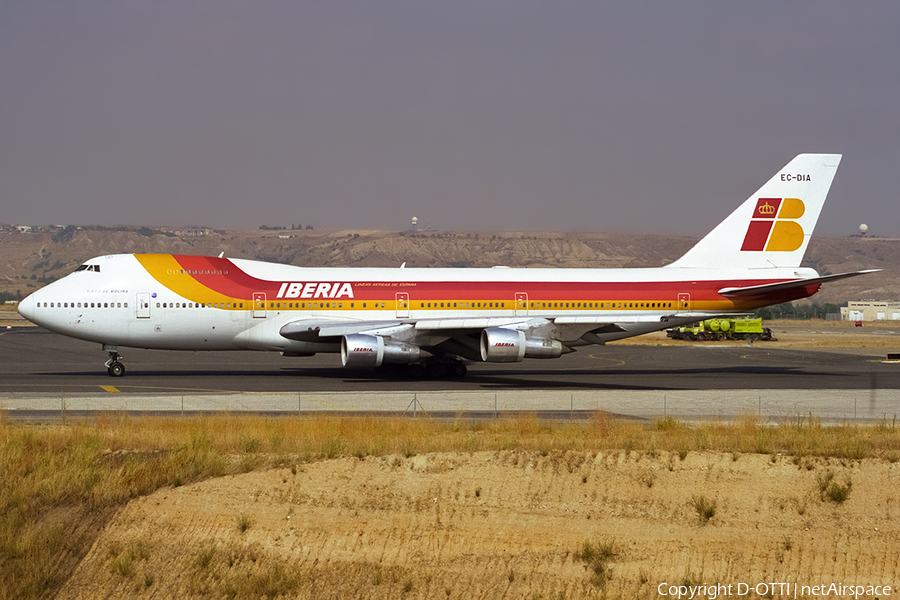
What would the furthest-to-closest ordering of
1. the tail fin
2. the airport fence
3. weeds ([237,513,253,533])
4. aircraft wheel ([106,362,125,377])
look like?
1. the tail fin
2. aircraft wheel ([106,362,125,377])
3. the airport fence
4. weeds ([237,513,253,533])

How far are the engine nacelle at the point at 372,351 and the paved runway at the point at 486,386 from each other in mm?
1024

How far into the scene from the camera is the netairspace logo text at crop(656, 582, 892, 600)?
1578 cm

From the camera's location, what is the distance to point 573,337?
118 feet

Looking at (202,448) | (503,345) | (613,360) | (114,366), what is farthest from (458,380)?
(202,448)

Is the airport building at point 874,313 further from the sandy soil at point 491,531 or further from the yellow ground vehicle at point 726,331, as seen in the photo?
the sandy soil at point 491,531


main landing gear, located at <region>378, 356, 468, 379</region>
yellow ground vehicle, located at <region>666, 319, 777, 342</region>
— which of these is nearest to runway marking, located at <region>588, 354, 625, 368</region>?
main landing gear, located at <region>378, 356, 468, 379</region>

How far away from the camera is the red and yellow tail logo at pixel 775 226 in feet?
135

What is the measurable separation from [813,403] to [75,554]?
77.1 feet

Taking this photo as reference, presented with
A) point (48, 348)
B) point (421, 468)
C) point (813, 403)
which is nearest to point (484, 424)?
point (421, 468)

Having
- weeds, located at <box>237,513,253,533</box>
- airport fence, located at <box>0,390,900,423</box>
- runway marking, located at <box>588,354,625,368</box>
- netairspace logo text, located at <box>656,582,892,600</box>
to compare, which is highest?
airport fence, located at <box>0,390,900,423</box>

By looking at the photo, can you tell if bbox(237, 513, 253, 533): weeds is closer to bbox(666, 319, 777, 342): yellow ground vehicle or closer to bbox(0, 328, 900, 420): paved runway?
bbox(0, 328, 900, 420): paved runway

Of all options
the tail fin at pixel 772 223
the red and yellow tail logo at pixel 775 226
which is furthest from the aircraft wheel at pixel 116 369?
the red and yellow tail logo at pixel 775 226

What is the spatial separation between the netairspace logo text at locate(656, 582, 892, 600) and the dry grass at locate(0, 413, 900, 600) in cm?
299

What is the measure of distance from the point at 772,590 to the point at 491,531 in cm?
527
